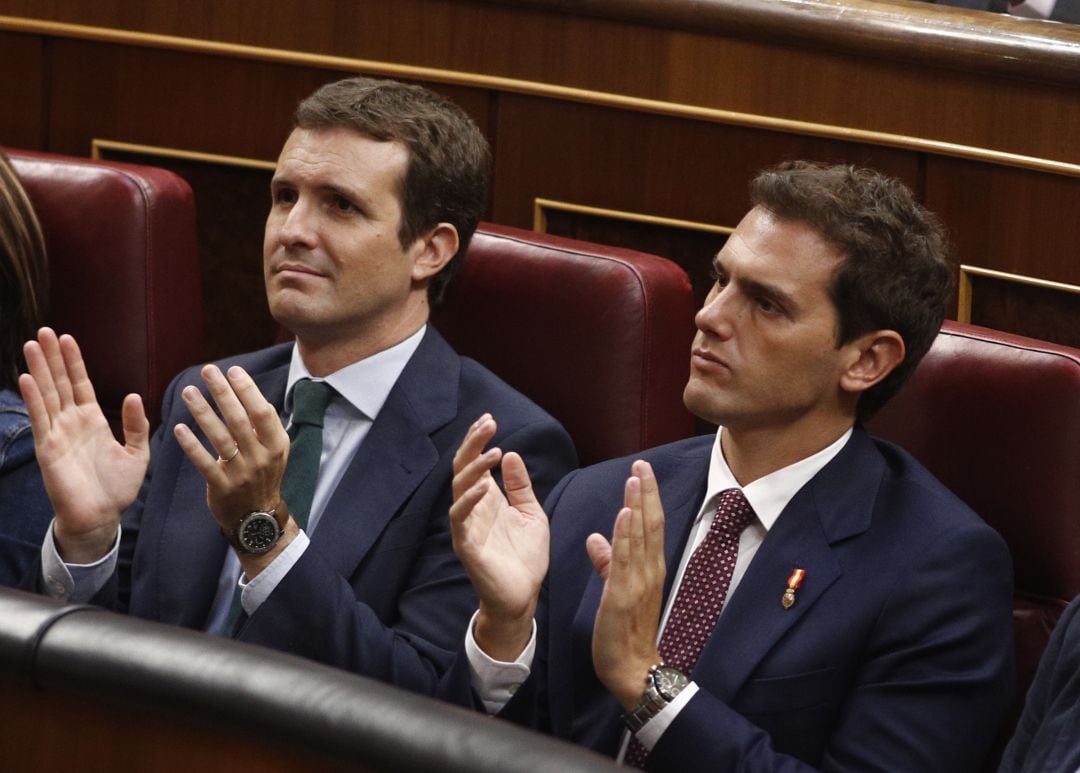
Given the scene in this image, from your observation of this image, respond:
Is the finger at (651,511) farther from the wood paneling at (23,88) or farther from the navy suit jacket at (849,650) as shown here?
the wood paneling at (23,88)

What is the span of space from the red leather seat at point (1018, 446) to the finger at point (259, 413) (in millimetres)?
418

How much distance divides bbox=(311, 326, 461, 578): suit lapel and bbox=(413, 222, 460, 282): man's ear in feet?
0.22

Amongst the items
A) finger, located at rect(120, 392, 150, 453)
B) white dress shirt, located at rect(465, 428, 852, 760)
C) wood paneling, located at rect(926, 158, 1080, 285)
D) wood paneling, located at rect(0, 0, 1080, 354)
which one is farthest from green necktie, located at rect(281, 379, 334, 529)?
wood paneling, located at rect(926, 158, 1080, 285)

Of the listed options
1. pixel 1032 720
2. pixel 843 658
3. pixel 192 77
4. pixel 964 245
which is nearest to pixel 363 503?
pixel 843 658

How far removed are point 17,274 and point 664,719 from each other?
2.04ft

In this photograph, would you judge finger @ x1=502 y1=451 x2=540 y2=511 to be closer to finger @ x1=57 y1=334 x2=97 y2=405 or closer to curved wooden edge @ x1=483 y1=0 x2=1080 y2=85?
finger @ x1=57 y1=334 x2=97 y2=405

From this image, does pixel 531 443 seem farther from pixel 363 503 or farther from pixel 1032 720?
pixel 1032 720

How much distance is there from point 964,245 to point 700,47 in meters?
0.30

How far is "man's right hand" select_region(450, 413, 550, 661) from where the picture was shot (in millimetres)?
923

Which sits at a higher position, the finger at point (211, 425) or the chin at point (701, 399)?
the chin at point (701, 399)

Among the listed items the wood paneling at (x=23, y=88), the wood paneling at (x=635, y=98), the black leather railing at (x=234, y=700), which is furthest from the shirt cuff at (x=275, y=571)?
the wood paneling at (x=23, y=88)

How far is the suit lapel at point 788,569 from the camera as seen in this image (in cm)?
97

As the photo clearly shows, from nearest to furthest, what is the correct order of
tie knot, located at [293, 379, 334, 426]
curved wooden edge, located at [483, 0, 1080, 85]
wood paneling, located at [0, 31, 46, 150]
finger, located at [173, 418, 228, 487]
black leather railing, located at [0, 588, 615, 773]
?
black leather railing, located at [0, 588, 615, 773] → finger, located at [173, 418, 228, 487] → tie knot, located at [293, 379, 334, 426] → curved wooden edge, located at [483, 0, 1080, 85] → wood paneling, located at [0, 31, 46, 150]

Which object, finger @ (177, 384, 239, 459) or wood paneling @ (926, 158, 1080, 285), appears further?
wood paneling @ (926, 158, 1080, 285)
